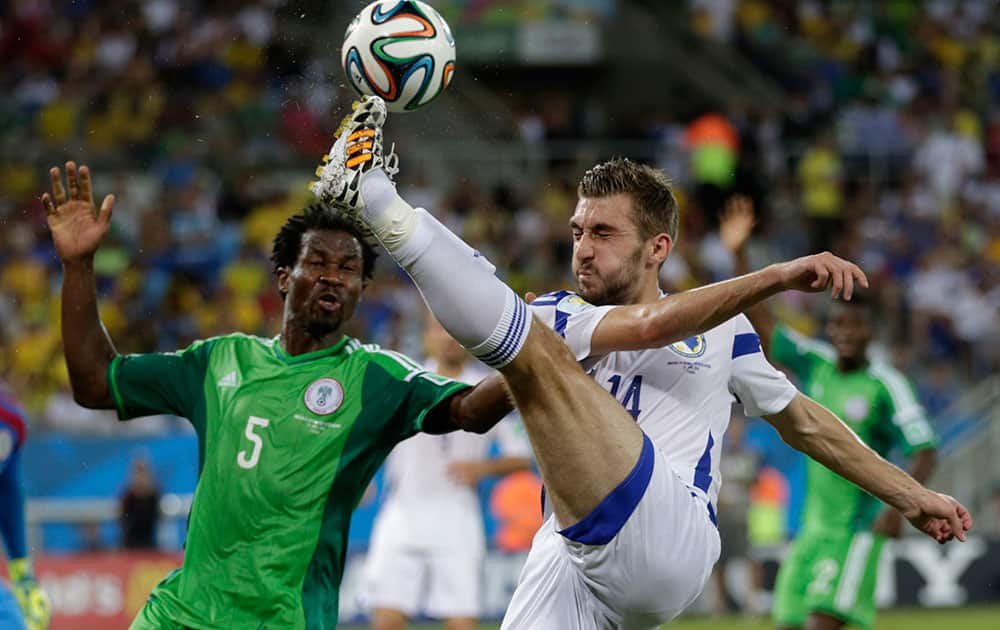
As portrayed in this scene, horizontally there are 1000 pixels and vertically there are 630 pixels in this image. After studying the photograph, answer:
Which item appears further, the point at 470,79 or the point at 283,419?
the point at 470,79

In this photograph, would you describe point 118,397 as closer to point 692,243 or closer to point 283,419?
point 283,419

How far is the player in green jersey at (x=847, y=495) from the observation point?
8.66 m

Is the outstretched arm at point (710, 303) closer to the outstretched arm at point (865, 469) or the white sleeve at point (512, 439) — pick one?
the outstretched arm at point (865, 469)

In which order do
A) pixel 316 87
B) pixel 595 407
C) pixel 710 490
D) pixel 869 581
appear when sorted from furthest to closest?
pixel 869 581, pixel 316 87, pixel 710 490, pixel 595 407

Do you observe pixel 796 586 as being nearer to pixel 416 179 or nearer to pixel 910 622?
pixel 910 622

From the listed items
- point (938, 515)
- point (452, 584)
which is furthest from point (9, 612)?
point (452, 584)

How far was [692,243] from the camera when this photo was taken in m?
18.1

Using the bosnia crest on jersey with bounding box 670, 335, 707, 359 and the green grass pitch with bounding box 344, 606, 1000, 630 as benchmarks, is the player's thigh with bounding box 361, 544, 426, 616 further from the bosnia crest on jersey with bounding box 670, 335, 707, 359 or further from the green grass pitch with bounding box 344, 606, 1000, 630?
the bosnia crest on jersey with bounding box 670, 335, 707, 359

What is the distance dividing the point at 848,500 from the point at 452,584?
8.28ft

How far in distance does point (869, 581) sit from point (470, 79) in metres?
14.1

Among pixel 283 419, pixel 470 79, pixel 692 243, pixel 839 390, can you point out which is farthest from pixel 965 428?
pixel 283 419

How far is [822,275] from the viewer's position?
4508mm

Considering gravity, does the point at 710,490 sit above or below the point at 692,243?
below

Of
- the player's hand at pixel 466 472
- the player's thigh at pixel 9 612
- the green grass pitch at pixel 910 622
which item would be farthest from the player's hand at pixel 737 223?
the green grass pitch at pixel 910 622
